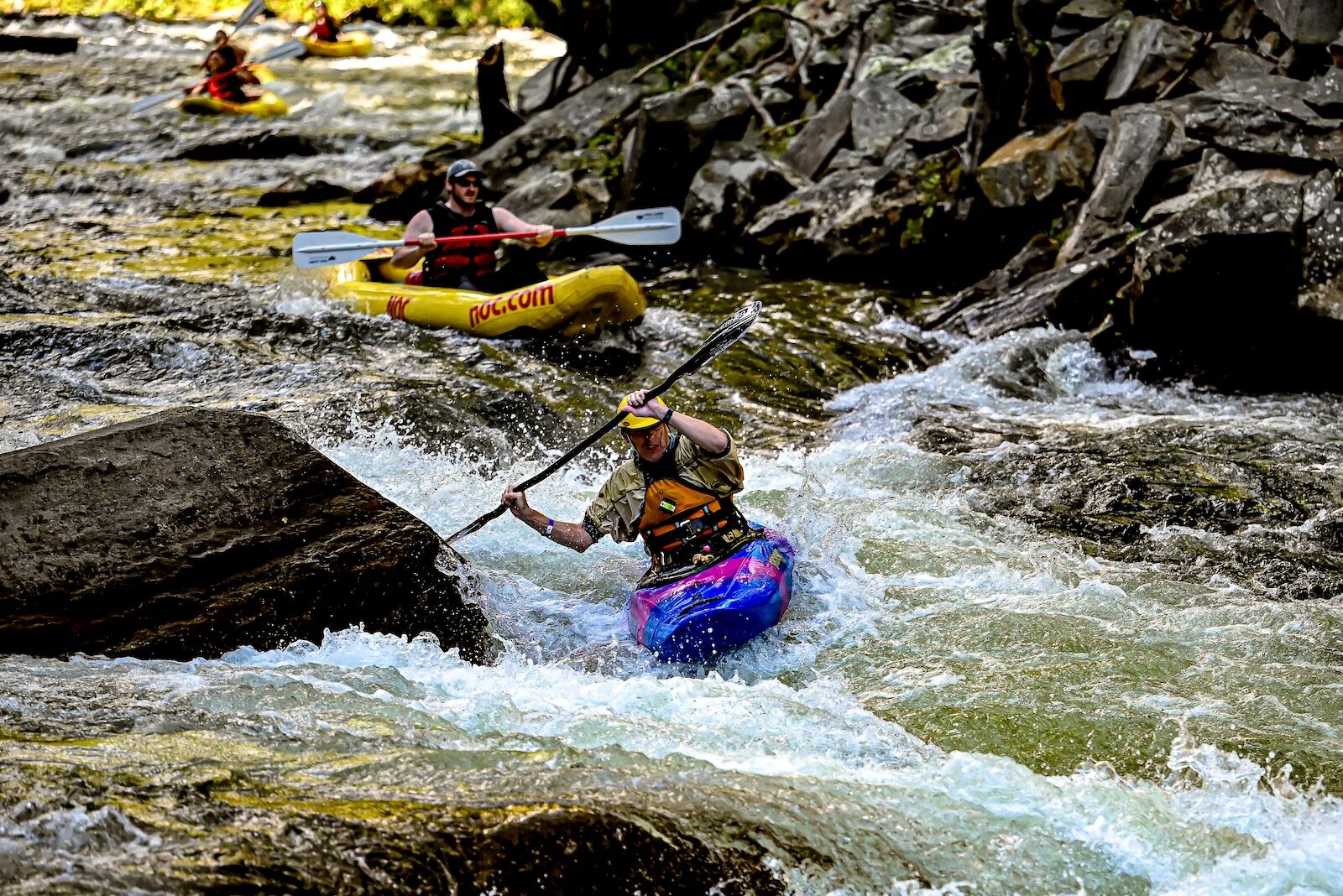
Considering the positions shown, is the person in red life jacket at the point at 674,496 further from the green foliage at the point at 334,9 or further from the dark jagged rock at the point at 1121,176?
the green foliage at the point at 334,9

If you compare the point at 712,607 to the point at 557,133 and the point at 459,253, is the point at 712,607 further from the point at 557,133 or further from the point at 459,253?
the point at 557,133

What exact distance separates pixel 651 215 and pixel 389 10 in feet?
74.5

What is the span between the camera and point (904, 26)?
12.6 meters

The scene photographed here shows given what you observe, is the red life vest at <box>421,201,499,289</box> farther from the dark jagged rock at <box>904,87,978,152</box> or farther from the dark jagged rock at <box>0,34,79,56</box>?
the dark jagged rock at <box>0,34,79,56</box>

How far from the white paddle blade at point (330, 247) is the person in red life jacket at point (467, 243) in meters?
0.26

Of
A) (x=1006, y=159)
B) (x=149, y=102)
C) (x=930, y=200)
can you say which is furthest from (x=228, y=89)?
(x=1006, y=159)

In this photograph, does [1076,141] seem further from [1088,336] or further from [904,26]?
[904,26]

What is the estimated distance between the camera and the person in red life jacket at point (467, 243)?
9344 millimetres

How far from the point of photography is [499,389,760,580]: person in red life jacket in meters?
5.12

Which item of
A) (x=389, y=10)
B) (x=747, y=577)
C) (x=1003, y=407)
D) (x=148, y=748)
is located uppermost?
(x=148, y=748)

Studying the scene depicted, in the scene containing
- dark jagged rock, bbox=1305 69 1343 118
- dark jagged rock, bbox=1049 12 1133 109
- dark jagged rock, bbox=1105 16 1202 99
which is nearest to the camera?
dark jagged rock, bbox=1305 69 1343 118

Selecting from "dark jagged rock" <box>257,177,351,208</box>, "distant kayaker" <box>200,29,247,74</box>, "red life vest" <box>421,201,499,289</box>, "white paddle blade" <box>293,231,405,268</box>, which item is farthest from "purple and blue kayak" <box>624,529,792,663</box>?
"distant kayaker" <box>200,29,247,74</box>

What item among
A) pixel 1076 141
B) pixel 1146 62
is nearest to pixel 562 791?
pixel 1076 141

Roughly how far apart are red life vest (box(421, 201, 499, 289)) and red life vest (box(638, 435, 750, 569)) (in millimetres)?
4775
